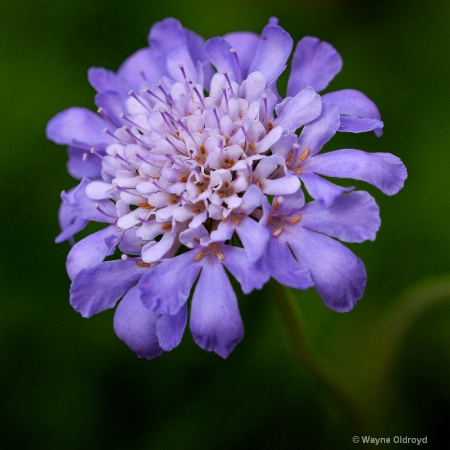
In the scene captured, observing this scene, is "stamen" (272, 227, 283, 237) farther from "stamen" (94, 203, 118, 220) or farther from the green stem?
"stamen" (94, 203, 118, 220)

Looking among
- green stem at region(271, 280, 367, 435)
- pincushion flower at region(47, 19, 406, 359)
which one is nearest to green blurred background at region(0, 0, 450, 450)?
green stem at region(271, 280, 367, 435)

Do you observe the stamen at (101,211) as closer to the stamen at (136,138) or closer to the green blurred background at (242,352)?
the stamen at (136,138)

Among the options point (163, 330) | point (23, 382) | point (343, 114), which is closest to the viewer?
point (163, 330)

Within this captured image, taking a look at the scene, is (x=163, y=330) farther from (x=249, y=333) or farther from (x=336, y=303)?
(x=249, y=333)

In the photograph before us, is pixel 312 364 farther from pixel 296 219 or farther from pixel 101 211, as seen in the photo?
pixel 101 211

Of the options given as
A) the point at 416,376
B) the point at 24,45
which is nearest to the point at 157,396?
the point at 416,376
